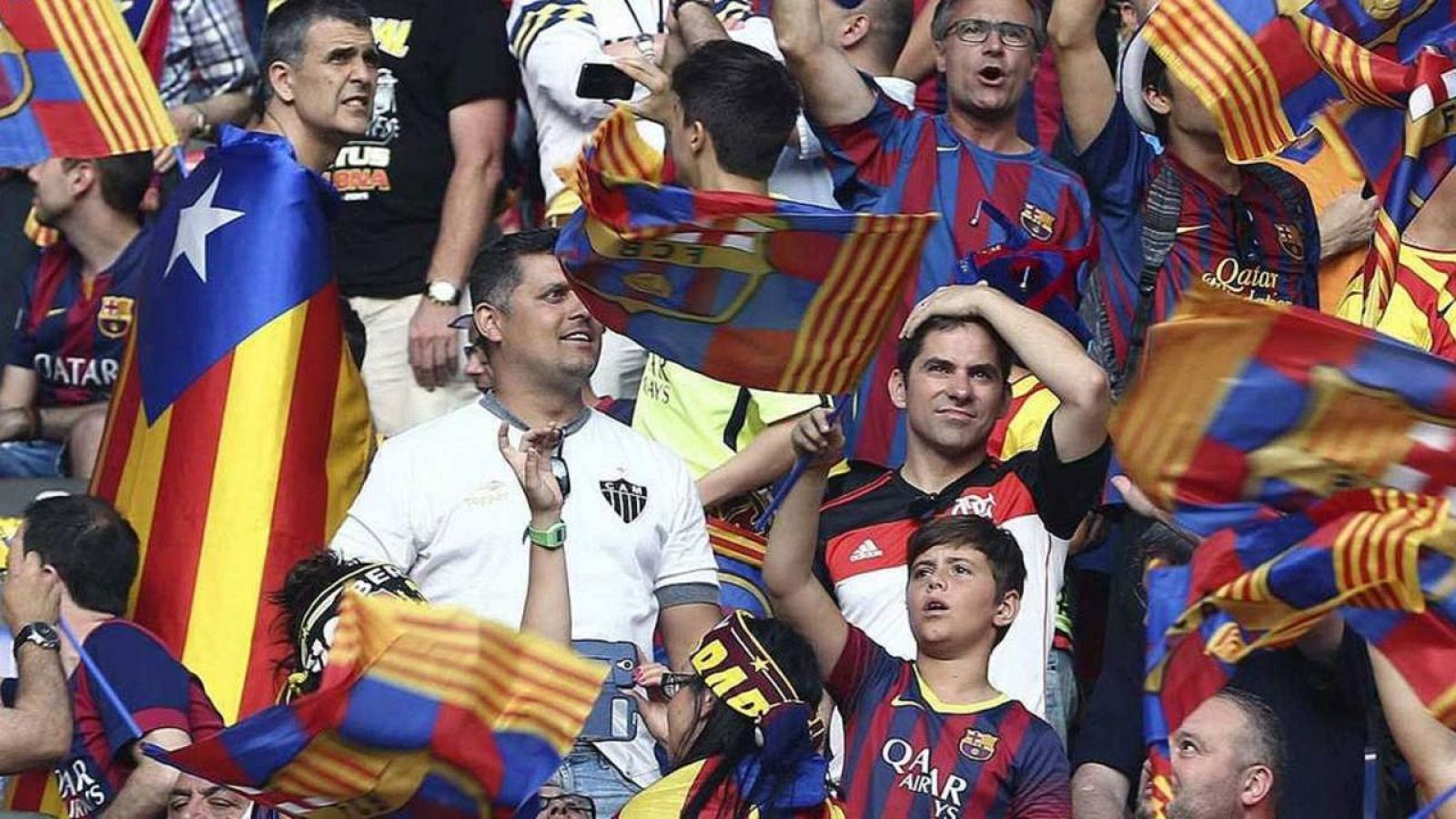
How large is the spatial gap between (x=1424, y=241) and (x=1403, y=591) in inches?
91.9

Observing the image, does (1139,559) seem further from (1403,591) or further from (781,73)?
(1403,591)

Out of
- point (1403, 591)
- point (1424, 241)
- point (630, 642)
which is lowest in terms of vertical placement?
point (630, 642)

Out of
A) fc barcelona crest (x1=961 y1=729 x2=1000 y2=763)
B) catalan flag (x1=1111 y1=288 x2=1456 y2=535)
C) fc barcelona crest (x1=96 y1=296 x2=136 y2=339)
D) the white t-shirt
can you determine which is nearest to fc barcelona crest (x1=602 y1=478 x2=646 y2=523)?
the white t-shirt

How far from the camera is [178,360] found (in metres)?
8.80

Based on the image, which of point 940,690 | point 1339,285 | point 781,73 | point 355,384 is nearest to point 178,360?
point 355,384

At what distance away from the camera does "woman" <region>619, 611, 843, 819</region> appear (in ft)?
22.6

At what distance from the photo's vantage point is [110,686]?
755cm

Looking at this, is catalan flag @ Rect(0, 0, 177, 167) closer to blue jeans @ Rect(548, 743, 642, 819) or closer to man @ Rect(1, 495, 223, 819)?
man @ Rect(1, 495, 223, 819)

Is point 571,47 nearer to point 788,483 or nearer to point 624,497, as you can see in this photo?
point 624,497

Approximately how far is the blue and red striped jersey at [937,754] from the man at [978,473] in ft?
1.12

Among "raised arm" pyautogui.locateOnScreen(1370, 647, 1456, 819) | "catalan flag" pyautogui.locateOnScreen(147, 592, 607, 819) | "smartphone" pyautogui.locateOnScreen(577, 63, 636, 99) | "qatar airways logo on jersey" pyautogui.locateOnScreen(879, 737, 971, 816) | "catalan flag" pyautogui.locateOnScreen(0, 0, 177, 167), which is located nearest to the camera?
"catalan flag" pyautogui.locateOnScreen(147, 592, 607, 819)

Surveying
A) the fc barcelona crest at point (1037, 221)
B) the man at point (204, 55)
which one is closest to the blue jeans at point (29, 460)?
the man at point (204, 55)

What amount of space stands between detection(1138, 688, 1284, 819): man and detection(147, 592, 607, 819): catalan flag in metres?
1.46

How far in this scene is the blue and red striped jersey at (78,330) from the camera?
34.2 feet
